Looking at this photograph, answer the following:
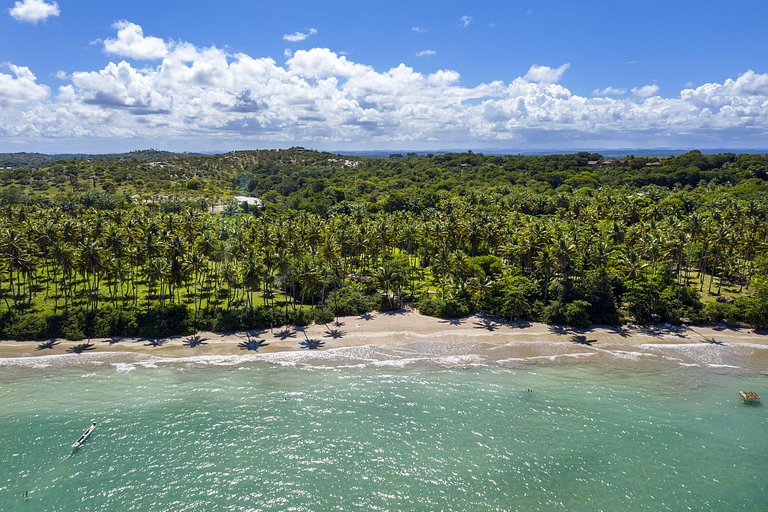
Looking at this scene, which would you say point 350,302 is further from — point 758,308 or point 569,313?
point 758,308

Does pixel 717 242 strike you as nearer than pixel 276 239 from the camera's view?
No

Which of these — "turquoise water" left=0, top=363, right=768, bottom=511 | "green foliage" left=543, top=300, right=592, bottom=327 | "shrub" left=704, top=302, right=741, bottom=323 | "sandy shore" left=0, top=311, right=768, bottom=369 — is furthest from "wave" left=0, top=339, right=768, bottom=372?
"shrub" left=704, top=302, right=741, bottom=323

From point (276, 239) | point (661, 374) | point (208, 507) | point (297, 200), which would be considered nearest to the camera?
point (208, 507)

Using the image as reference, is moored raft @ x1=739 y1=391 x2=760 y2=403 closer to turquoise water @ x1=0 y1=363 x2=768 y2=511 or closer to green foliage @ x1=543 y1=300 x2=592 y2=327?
turquoise water @ x1=0 y1=363 x2=768 y2=511

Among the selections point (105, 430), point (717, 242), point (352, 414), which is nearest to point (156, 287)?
point (105, 430)

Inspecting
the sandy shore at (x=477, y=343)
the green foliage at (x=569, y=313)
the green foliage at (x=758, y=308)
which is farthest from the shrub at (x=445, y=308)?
the green foliage at (x=758, y=308)

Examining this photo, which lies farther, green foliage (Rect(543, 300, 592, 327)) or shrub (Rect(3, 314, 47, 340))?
green foliage (Rect(543, 300, 592, 327))

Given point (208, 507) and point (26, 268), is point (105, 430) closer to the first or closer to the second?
point (208, 507)
